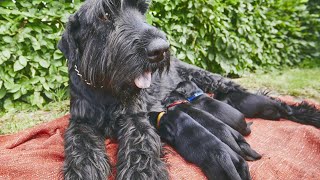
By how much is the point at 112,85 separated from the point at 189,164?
0.84m

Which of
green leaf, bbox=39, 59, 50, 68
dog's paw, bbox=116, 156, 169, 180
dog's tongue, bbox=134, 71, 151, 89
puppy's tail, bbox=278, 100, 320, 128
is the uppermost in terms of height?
dog's tongue, bbox=134, 71, 151, 89

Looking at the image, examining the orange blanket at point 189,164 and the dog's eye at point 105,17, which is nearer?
the orange blanket at point 189,164

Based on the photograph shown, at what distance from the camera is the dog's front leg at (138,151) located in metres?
2.16

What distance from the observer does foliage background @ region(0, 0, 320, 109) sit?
4.07 m

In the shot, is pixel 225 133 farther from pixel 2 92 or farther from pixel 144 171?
pixel 2 92

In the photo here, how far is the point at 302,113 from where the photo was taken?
3.51 meters

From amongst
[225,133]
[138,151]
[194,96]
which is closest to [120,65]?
[138,151]

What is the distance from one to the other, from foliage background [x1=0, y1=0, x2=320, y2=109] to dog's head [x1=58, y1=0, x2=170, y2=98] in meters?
1.53

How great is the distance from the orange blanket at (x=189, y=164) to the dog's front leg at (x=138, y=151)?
0.47 feet

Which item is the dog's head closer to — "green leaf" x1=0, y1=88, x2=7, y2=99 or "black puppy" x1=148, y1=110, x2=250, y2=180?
"black puppy" x1=148, y1=110, x2=250, y2=180

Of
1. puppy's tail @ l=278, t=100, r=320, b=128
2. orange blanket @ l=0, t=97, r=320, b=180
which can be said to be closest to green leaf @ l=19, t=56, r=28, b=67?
orange blanket @ l=0, t=97, r=320, b=180

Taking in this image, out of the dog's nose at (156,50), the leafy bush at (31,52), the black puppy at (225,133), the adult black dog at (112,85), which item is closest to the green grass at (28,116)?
the leafy bush at (31,52)

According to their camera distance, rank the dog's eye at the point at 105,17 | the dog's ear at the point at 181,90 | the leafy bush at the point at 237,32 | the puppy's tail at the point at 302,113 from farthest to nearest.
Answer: the leafy bush at the point at 237,32 → the dog's ear at the point at 181,90 → the puppy's tail at the point at 302,113 → the dog's eye at the point at 105,17

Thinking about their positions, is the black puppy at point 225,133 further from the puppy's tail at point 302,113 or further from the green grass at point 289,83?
the green grass at point 289,83
